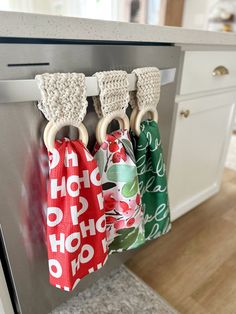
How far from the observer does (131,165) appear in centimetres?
59

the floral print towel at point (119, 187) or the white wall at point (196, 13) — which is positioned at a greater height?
the white wall at point (196, 13)

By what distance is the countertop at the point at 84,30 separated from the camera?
16.4 inches

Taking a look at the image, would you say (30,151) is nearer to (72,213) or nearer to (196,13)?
(72,213)

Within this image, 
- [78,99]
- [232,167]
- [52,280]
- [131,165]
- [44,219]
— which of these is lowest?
[232,167]

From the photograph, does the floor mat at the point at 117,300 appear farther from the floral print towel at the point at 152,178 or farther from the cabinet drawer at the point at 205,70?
the cabinet drawer at the point at 205,70

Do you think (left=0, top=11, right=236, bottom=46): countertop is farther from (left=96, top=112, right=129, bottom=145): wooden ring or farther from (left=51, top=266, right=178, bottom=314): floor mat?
(left=51, top=266, right=178, bottom=314): floor mat

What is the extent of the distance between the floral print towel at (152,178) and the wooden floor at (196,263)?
0.25 metres

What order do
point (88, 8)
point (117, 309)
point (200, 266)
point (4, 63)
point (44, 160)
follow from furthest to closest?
1. point (88, 8)
2. point (200, 266)
3. point (117, 309)
4. point (44, 160)
5. point (4, 63)

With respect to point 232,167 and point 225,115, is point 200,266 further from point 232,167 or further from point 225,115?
point 232,167

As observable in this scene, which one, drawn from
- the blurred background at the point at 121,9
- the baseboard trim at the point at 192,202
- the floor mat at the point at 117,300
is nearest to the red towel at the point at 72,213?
the floor mat at the point at 117,300

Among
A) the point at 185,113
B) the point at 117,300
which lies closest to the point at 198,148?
the point at 185,113

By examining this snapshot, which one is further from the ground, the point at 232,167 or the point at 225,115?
the point at 225,115

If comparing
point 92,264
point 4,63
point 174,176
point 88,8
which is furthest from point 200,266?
point 88,8

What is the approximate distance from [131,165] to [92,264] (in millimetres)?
278
